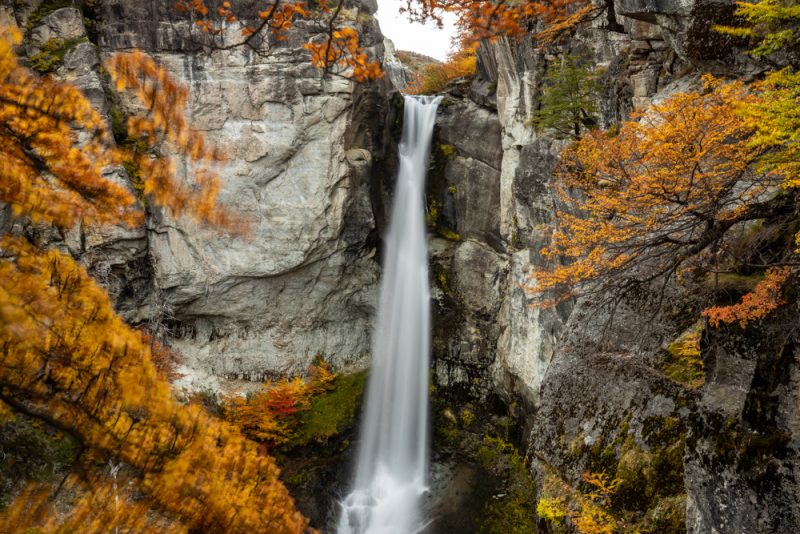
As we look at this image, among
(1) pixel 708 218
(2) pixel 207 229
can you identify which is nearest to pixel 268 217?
(2) pixel 207 229

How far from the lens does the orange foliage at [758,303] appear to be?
367 cm

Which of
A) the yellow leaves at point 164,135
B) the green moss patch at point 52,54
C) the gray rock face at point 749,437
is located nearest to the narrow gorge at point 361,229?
the green moss patch at point 52,54

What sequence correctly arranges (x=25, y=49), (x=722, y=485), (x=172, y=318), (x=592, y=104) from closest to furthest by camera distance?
(x=722, y=485) → (x=592, y=104) → (x=25, y=49) → (x=172, y=318)

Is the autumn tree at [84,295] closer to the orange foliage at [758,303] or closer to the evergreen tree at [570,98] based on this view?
the orange foliage at [758,303]

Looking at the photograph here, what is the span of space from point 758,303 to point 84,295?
4.83 m

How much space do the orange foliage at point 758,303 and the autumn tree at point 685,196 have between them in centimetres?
2

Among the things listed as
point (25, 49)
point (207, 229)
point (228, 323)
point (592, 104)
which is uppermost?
point (25, 49)

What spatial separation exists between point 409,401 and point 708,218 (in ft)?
43.3

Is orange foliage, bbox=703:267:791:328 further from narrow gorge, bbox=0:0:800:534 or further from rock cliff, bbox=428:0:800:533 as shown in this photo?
narrow gorge, bbox=0:0:800:534

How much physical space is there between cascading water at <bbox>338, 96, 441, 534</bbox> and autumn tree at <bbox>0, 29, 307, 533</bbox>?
42.0 feet

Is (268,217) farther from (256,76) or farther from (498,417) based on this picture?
(498,417)

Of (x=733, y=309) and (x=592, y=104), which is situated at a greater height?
(x=592, y=104)

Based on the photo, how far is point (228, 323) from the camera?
16.0 metres

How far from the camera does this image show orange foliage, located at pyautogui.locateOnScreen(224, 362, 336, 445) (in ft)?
46.2
